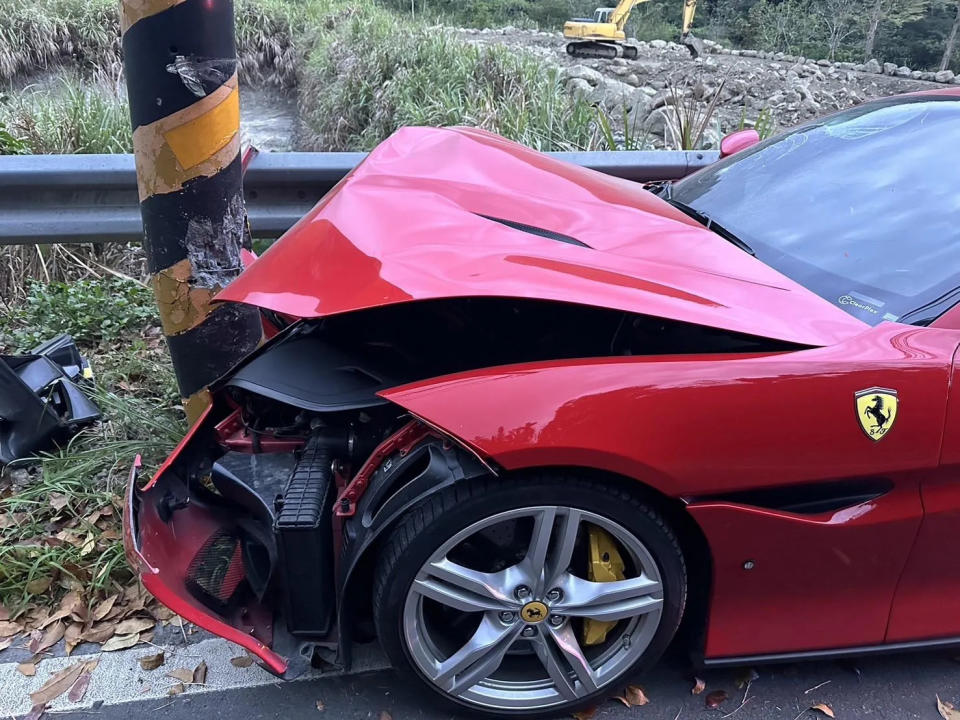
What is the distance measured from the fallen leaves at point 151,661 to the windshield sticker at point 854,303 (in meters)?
2.23

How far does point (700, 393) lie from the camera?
Result: 1.70 meters

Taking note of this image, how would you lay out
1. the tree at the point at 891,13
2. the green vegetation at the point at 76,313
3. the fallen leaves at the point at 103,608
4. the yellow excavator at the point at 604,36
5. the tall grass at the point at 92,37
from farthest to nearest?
1. the tree at the point at 891,13
2. the yellow excavator at the point at 604,36
3. the tall grass at the point at 92,37
4. the green vegetation at the point at 76,313
5. the fallen leaves at the point at 103,608

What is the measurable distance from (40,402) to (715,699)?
272cm

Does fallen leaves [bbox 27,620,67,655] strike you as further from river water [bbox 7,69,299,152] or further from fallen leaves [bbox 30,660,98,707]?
river water [bbox 7,69,299,152]

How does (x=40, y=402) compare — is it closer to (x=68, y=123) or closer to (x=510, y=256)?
(x=510, y=256)

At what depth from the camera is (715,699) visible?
2100 mm

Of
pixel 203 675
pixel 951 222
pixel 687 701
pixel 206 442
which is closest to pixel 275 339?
pixel 206 442

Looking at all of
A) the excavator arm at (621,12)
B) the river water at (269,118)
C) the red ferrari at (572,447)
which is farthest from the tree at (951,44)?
the red ferrari at (572,447)

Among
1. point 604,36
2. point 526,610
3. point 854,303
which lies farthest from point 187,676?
point 604,36

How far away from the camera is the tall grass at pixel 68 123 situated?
4.82m

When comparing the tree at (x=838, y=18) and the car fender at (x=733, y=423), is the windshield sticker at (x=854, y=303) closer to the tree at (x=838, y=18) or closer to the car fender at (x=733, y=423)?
the car fender at (x=733, y=423)

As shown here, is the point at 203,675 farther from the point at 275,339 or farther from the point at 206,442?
→ the point at 275,339

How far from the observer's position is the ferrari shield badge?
171 cm

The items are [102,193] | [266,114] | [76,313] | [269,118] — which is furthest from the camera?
[266,114]
